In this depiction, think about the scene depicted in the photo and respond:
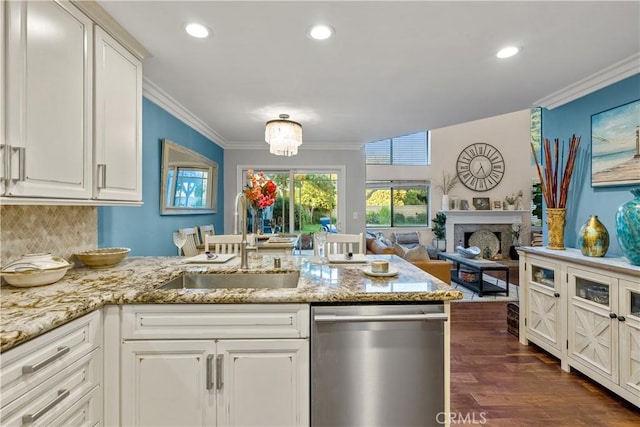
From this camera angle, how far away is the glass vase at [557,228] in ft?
8.56

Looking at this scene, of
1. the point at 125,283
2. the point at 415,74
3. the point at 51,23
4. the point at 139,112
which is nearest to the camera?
the point at 51,23

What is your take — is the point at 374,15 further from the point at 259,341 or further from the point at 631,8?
the point at 259,341

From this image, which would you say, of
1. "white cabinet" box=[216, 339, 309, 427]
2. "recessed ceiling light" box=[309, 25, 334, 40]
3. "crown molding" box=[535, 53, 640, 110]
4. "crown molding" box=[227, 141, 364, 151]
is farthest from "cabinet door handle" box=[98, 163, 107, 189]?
"crown molding" box=[227, 141, 364, 151]

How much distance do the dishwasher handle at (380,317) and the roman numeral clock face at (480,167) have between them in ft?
23.8

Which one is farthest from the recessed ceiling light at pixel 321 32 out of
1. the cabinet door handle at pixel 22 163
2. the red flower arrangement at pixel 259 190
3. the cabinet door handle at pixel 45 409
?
the cabinet door handle at pixel 45 409

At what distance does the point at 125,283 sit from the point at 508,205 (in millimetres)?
8436

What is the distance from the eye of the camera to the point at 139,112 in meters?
1.99

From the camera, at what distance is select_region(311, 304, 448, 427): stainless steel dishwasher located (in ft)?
4.44

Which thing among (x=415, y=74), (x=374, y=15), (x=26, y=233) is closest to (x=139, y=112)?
(x=26, y=233)

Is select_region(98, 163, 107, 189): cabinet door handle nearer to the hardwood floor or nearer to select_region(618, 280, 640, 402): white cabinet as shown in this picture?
the hardwood floor

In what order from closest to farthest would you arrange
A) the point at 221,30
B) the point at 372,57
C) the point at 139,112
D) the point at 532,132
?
1. the point at 221,30
2. the point at 139,112
3. the point at 372,57
4. the point at 532,132

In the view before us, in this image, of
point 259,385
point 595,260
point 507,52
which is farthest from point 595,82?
point 259,385

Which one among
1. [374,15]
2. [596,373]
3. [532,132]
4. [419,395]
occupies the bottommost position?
[596,373]

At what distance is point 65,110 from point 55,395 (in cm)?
122
